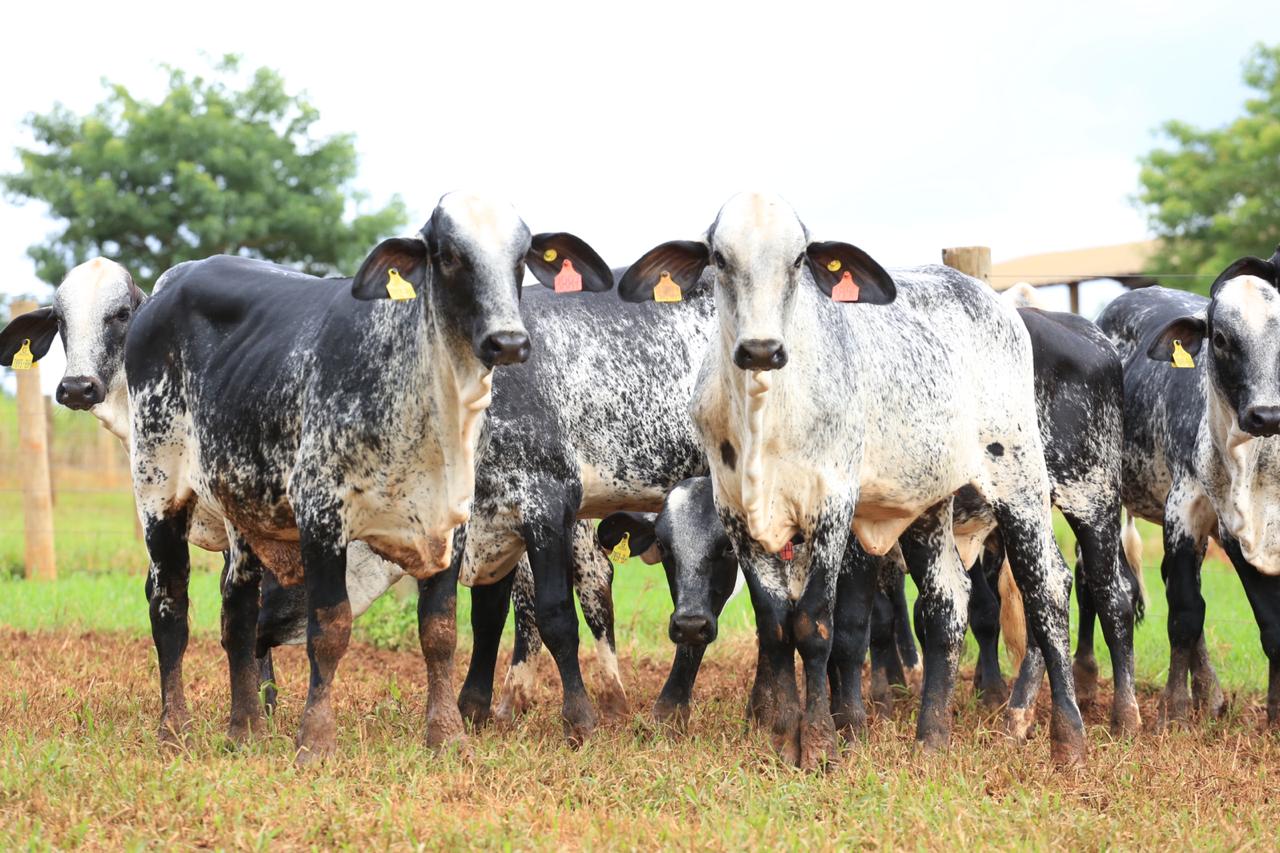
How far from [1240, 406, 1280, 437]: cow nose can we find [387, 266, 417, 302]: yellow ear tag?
358 centimetres

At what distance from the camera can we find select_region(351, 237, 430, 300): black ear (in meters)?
5.64

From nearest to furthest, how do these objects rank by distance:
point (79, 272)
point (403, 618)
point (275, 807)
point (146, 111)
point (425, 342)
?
point (275, 807) < point (425, 342) < point (79, 272) < point (403, 618) < point (146, 111)

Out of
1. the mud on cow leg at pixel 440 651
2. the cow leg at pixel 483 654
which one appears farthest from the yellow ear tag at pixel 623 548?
the mud on cow leg at pixel 440 651

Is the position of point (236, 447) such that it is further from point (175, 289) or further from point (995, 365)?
point (995, 365)

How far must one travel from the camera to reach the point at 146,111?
2488 centimetres

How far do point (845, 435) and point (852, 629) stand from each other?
898 mm

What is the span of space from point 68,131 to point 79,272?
19147mm

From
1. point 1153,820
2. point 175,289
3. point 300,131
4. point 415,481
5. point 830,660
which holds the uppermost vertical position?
point 300,131

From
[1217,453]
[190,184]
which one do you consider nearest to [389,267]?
[1217,453]

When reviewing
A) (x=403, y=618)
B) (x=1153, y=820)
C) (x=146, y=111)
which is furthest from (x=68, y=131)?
→ (x=1153, y=820)

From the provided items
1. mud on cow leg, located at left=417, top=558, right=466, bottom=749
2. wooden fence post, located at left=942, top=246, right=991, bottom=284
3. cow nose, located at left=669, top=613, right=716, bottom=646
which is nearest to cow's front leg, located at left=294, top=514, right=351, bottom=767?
mud on cow leg, located at left=417, top=558, right=466, bottom=749

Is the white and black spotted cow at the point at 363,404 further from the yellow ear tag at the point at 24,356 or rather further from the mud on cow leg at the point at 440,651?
the yellow ear tag at the point at 24,356

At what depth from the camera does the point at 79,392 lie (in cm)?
723

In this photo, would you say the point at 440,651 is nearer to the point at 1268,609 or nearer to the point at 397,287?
the point at 397,287
